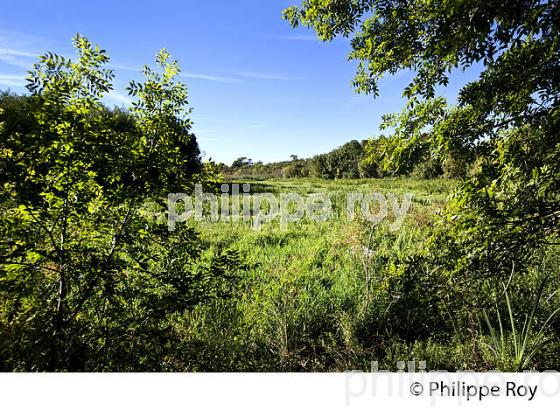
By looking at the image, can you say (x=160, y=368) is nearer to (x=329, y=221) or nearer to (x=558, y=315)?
(x=558, y=315)

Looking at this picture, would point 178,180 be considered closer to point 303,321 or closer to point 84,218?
point 84,218

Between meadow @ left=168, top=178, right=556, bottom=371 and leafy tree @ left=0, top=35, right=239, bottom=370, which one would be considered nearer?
leafy tree @ left=0, top=35, right=239, bottom=370

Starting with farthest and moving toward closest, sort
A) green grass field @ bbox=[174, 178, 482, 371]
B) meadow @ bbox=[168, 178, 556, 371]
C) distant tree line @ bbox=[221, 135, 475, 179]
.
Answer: green grass field @ bbox=[174, 178, 482, 371] < meadow @ bbox=[168, 178, 556, 371] < distant tree line @ bbox=[221, 135, 475, 179]

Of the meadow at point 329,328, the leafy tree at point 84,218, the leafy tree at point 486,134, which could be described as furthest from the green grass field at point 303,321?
the leafy tree at point 84,218

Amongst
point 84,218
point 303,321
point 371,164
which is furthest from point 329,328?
point 84,218

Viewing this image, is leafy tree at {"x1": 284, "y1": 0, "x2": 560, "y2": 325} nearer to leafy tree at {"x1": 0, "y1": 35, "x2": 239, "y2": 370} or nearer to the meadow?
the meadow

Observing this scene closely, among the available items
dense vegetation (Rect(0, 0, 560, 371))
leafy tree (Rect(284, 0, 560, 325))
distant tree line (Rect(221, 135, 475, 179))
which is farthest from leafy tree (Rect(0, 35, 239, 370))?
leafy tree (Rect(284, 0, 560, 325))

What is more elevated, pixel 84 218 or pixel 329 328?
pixel 84 218

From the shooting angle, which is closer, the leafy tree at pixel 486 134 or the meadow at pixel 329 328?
the leafy tree at pixel 486 134

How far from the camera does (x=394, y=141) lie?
2.85 m

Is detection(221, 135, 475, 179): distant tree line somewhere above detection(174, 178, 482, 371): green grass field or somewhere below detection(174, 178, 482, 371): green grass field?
above

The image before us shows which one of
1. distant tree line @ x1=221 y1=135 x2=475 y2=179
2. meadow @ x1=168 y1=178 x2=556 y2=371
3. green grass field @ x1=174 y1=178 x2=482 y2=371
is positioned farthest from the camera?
green grass field @ x1=174 y1=178 x2=482 y2=371

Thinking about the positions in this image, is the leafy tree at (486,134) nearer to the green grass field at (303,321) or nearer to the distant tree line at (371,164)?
the distant tree line at (371,164)
